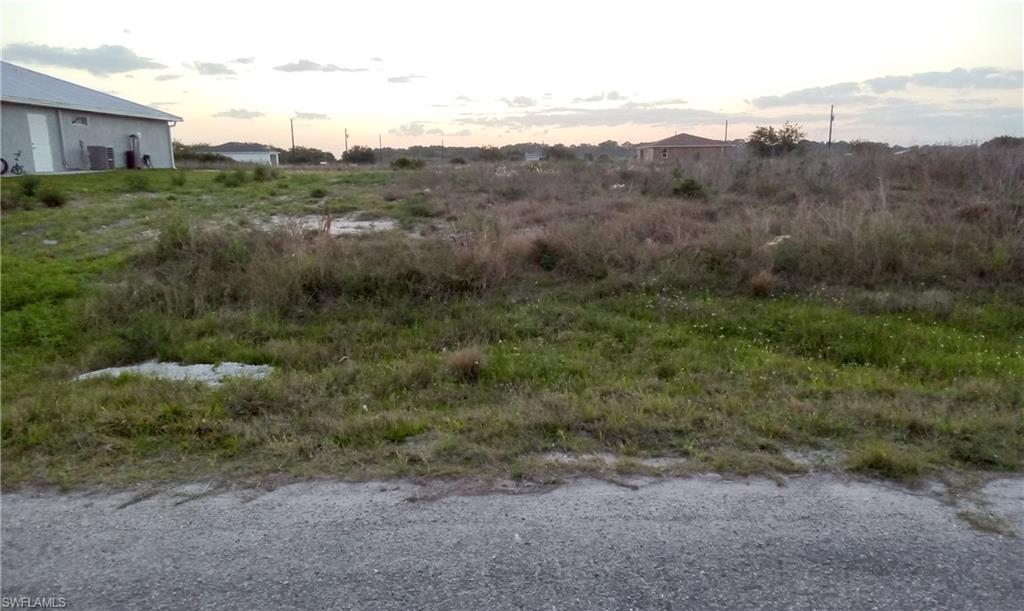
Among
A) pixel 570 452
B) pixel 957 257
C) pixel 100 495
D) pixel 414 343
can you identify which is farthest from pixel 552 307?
pixel 957 257

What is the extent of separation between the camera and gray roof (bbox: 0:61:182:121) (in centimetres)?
2414

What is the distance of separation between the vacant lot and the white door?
1452 centimetres

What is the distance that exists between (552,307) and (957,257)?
6.25 m

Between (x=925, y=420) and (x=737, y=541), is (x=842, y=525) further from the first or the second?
(x=925, y=420)

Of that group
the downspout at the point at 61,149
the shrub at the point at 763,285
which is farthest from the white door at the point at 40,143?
the shrub at the point at 763,285

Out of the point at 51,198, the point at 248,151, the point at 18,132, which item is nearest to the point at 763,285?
the point at 51,198

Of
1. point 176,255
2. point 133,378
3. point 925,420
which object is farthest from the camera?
point 176,255

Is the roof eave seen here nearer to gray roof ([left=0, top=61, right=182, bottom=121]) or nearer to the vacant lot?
gray roof ([left=0, top=61, right=182, bottom=121])

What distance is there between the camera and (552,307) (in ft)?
25.1

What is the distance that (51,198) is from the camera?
16.1 m

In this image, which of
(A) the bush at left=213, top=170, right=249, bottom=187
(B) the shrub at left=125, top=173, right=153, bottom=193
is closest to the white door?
(B) the shrub at left=125, top=173, right=153, bottom=193

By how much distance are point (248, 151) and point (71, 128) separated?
48933 millimetres

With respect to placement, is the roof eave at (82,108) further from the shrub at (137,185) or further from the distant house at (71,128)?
the shrub at (137,185)

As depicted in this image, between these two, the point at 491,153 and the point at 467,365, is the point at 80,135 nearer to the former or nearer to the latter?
the point at 467,365
